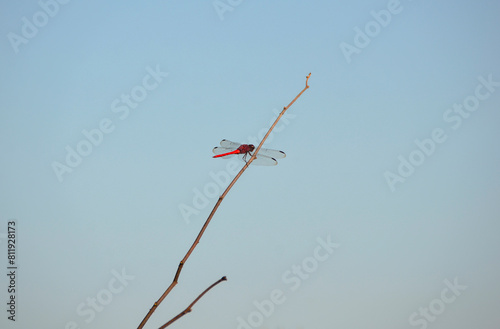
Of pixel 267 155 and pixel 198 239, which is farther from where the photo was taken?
pixel 267 155

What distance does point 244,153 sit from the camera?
2916 millimetres

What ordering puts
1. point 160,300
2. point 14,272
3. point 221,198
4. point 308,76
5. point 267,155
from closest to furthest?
point 160,300
point 221,198
point 308,76
point 14,272
point 267,155

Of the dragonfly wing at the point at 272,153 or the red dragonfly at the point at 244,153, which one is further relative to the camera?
the dragonfly wing at the point at 272,153

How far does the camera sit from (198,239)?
0.84m

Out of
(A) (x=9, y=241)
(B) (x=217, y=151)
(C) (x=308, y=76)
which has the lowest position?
(C) (x=308, y=76)

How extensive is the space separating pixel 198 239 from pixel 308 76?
54cm

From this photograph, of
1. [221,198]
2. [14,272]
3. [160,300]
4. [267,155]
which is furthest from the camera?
[267,155]

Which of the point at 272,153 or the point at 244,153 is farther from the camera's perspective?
the point at 272,153

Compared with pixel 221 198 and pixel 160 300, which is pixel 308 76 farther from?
pixel 160 300

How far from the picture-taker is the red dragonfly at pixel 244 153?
2790 mm

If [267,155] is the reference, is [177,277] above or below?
below

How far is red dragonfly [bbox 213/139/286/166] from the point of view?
2.79 meters

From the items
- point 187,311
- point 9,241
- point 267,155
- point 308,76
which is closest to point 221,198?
point 187,311

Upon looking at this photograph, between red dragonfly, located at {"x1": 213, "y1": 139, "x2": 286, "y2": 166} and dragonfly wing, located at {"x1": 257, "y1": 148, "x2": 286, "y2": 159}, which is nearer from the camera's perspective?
red dragonfly, located at {"x1": 213, "y1": 139, "x2": 286, "y2": 166}
